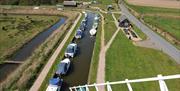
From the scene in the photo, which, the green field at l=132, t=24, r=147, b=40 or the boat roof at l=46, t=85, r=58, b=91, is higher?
the green field at l=132, t=24, r=147, b=40

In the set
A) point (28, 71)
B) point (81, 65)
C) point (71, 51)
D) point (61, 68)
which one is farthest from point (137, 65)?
point (28, 71)

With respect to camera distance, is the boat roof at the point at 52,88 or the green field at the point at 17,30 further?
the green field at the point at 17,30

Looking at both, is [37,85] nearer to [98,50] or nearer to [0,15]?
[98,50]

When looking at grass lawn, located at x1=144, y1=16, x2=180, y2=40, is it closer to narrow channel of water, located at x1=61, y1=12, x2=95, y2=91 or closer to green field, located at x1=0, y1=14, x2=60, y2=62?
narrow channel of water, located at x1=61, y1=12, x2=95, y2=91

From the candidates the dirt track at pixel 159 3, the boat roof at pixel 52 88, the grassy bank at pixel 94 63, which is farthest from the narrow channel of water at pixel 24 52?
the dirt track at pixel 159 3

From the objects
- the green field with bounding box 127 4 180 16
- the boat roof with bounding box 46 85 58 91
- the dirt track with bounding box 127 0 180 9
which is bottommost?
the boat roof with bounding box 46 85 58 91

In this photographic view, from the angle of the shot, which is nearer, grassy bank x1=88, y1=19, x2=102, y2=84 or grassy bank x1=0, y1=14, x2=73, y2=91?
grassy bank x1=0, y1=14, x2=73, y2=91

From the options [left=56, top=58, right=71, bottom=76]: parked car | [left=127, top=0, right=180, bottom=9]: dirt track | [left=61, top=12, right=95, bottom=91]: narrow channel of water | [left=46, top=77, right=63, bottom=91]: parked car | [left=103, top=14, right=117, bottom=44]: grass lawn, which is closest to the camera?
[left=46, top=77, right=63, bottom=91]: parked car

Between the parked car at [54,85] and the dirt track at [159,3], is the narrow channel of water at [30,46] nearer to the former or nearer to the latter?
the parked car at [54,85]

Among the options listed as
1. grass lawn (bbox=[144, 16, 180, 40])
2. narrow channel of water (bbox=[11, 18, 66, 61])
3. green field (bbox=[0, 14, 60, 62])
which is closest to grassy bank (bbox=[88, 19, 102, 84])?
narrow channel of water (bbox=[11, 18, 66, 61])
